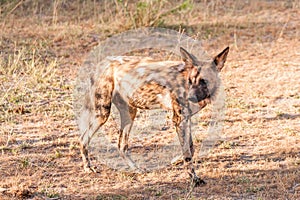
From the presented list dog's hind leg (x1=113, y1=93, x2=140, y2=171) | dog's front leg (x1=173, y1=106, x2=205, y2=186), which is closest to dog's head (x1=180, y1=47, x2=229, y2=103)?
dog's front leg (x1=173, y1=106, x2=205, y2=186)

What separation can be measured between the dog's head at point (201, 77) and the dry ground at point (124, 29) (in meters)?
0.75

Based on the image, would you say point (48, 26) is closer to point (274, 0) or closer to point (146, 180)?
point (274, 0)

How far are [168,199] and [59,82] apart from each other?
12.7ft

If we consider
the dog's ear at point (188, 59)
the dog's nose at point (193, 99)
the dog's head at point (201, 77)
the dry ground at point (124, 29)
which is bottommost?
the dry ground at point (124, 29)

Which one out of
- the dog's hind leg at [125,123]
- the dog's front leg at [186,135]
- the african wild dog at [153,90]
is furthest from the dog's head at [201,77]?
the dog's hind leg at [125,123]

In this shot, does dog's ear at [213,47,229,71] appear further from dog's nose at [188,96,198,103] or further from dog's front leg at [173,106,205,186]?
dog's front leg at [173,106,205,186]

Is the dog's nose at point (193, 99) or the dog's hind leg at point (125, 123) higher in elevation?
the dog's nose at point (193, 99)

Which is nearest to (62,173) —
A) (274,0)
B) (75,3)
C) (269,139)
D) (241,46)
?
(269,139)

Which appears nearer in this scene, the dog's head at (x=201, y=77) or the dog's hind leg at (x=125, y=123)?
the dog's head at (x=201, y=77)

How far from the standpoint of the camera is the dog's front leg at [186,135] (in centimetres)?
570

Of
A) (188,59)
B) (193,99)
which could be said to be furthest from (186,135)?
(188,59)

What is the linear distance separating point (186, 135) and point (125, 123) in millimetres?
765

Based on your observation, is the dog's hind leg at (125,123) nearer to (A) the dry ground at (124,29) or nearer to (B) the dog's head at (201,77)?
(A) the dry ground at (124,29)

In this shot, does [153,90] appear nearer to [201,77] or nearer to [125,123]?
[201,77]
